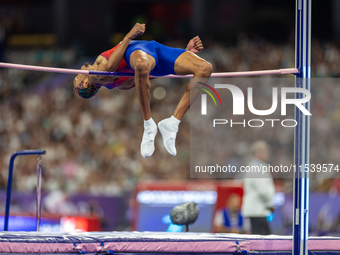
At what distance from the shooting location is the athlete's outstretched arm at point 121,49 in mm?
4102

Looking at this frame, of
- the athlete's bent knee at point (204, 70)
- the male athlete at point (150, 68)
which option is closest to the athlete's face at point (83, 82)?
the male athlete at point (150, 68)

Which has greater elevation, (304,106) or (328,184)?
(304,106)

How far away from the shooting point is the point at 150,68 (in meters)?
4.09

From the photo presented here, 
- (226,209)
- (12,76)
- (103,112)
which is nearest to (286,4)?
(103,112)

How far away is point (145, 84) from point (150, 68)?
0.15 m

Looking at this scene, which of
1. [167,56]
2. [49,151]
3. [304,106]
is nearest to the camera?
[304,106]

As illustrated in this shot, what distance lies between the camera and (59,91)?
1409 centimetres

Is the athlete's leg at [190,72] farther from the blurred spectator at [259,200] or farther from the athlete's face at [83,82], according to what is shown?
the blurred spectator at [259,200]

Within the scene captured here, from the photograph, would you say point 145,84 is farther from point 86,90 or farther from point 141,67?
point 86,90

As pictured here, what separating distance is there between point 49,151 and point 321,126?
24.1 feet

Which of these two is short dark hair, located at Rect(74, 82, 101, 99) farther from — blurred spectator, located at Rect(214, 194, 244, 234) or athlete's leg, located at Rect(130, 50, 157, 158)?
blurred spectator, located at Rect(214, 194, 244, 234)

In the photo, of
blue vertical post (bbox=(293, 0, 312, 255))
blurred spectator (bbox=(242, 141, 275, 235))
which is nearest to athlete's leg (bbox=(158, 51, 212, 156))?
blue vertical post (bbox=(293, 0, 312, 255))

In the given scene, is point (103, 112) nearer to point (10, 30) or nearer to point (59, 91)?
point (59, 91)

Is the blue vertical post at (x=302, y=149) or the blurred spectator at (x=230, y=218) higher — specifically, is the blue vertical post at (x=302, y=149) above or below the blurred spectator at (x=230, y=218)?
above
